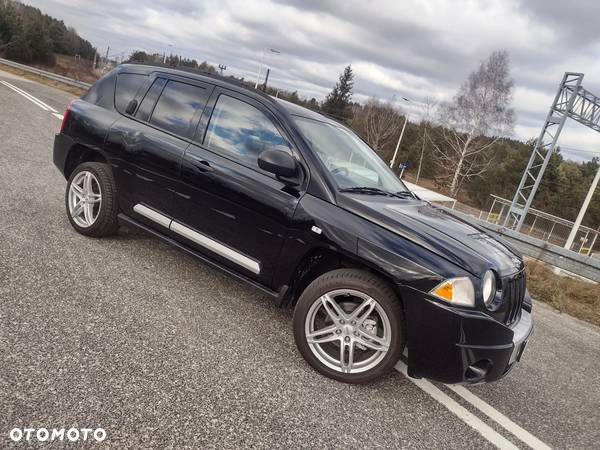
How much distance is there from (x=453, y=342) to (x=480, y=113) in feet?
109

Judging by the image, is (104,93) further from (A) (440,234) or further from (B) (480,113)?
(B) (480,113)

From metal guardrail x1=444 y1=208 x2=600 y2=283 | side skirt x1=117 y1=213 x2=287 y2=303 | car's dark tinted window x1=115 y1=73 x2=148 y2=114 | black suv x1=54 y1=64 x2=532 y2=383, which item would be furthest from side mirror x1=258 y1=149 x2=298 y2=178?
metal guardrail x1=444 y1=208 x2=600 y2=283

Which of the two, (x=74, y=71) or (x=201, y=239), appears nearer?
(x=201, y=239)

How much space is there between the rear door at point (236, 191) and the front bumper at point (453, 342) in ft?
3.57

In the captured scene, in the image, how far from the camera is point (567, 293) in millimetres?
6801

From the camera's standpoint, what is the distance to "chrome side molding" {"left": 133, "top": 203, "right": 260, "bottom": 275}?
3.30 meters

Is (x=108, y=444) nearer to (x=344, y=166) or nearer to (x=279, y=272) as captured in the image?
(x=279, y=272)

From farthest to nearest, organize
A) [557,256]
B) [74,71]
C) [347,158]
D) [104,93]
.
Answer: [74,71]
[557,256]
[104,93]
[347,158]

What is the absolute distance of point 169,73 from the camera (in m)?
4.14

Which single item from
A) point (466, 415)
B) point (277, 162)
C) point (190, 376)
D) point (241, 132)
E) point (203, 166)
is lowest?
point (190, 376)

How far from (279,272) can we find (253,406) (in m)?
1.01

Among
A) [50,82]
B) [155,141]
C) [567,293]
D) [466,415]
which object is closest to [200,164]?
[155,141]

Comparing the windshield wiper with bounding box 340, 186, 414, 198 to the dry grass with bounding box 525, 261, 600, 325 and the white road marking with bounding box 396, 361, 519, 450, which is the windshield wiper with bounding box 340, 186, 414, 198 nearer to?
the white road marking with bounding box 396, 361, 519, 450

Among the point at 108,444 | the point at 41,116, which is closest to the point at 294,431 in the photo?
the point at 108,444
